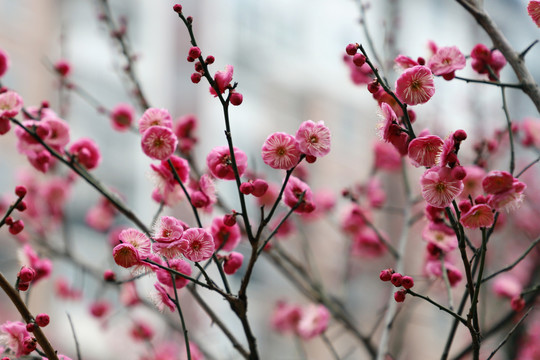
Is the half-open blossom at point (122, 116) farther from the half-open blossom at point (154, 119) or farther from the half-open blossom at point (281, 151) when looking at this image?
the half-open blossom at point (281, 151)

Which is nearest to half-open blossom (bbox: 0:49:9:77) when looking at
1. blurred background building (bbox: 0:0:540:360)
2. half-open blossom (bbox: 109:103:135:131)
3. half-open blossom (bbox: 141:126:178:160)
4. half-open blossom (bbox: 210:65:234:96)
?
half-open blossom (bbox: 109:103:135:131)

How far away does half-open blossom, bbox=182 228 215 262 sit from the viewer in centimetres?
93

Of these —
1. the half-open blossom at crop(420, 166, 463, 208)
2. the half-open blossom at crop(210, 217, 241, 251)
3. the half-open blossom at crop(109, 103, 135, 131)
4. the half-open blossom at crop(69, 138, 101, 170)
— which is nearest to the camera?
the half-open blossom at crop(420, 166, 463, 208)

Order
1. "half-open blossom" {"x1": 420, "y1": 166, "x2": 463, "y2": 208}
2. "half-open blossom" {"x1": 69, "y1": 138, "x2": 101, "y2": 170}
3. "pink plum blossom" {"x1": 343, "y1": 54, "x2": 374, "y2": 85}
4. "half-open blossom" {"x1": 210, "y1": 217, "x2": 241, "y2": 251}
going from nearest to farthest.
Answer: "half-open blossom" {"x1": 420, "y1": 166, "x2": 463, "y2": 208} < "half-open blossom" {"x1": 210, "y1": 217, "x2": 241, "y2": 251} < "half-open blossom" {"x1": 69, "y1": 138, "x2": 101, "y2": 170} < "pink plum blossom" {"x1": 343, "y1": 54, "x2": 374, "y2": 85}

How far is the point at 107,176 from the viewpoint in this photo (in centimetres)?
775

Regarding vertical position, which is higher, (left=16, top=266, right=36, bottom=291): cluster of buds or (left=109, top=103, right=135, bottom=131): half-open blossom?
(left=109, top=103, right=135, bottom=131): half-open blossom

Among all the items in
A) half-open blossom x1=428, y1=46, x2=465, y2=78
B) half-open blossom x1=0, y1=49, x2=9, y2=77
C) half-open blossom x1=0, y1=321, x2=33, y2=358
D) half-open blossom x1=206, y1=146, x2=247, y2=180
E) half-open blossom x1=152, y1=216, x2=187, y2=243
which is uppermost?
half-open blossom x1=0, y1=49, x2=9, y2=77

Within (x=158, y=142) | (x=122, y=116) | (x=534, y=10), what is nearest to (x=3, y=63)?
(x=122, y=116)

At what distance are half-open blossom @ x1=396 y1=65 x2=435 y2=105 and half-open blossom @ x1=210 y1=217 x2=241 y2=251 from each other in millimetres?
413

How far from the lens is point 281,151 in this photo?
99cm

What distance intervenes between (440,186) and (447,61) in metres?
0.31

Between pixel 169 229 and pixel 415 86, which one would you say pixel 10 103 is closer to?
pixel 169 229

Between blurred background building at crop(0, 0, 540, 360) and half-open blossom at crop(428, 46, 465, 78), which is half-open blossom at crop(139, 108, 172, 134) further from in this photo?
blurred background building at crop(0, 0, 540, 360)

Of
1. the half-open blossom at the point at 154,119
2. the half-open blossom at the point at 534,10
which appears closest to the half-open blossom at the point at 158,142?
the half-open blossom at the point at 154,119
